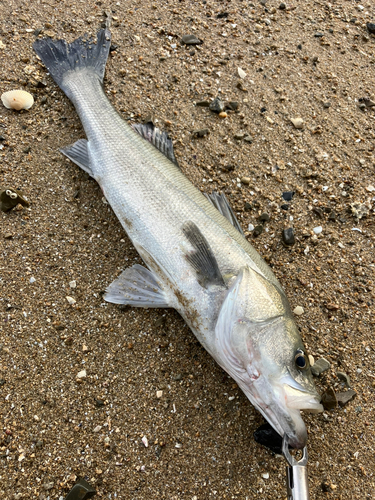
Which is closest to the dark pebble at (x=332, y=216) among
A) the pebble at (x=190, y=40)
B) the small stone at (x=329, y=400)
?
the small stone at (x=329, y=400)

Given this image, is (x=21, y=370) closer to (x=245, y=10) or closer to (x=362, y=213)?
(x=362, y=213)

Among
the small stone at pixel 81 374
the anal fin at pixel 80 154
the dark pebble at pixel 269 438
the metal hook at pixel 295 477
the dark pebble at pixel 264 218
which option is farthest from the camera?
the dark pebble at pixel 264 218

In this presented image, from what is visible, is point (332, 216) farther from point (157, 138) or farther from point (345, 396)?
point (157, 138)

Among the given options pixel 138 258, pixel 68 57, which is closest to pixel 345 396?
pixel 138 258

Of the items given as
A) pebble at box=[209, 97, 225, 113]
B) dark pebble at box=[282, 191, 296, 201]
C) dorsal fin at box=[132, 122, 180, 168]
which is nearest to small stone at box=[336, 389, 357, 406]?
dark pebble at box=[282, 191, 296, 201]

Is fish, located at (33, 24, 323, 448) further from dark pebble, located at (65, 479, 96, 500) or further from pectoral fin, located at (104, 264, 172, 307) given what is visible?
dark pebble, located at (65, 479, 96, 500)

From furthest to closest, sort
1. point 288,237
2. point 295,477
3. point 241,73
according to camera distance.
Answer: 1. point 241,73
2. point 288,237
3. point 295,477

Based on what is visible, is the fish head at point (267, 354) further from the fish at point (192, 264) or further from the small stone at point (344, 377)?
the small stone at point (344, 377)
